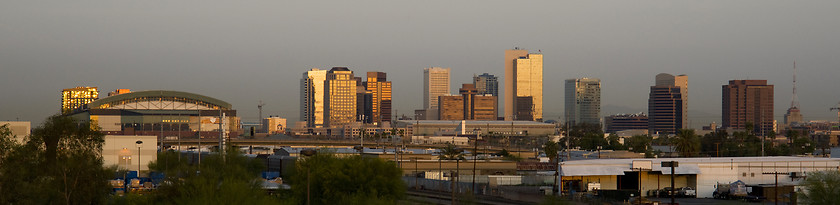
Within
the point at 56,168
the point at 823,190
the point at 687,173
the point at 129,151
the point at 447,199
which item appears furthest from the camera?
the point at 129,151

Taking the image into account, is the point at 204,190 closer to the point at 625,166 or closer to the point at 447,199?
the point at 447,199

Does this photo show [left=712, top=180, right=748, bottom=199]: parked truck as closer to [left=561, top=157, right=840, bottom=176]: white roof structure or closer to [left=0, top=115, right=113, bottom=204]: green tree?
[left=561, top=157, right=840, bottom=176]: white roof structure

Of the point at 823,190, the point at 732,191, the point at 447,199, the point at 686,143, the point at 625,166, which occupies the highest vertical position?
the point at 686,143

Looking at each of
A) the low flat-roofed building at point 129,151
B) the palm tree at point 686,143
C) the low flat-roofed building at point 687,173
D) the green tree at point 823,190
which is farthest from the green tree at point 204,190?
the palm tree at point 686,143

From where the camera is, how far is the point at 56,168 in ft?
209

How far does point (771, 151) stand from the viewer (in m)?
187

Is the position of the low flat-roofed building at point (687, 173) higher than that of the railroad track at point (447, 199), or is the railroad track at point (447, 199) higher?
the low flat-roofed building at point (687, 173)

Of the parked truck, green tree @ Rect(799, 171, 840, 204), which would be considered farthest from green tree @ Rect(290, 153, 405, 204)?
the parked truck

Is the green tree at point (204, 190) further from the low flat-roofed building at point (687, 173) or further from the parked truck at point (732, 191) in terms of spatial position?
the parked truck at point (732, 191)

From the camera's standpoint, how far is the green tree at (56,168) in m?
60.0

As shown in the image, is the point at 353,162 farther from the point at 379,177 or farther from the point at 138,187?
the point at 138,187

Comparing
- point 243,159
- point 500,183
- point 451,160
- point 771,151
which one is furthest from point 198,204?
point 771,151

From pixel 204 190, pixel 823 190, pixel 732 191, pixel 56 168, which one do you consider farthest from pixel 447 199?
pixel 56 168

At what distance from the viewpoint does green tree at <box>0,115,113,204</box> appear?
60.0m
